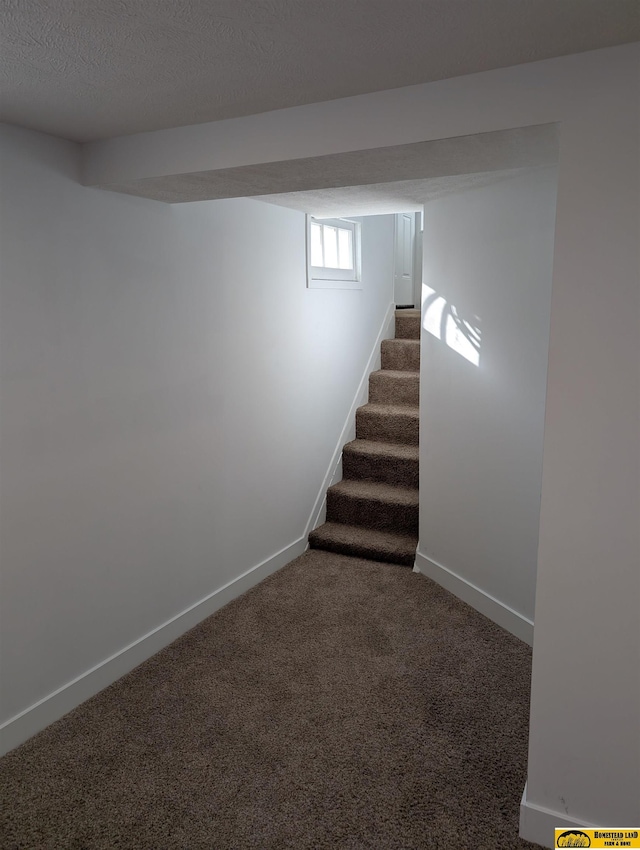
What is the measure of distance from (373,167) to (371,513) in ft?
8.60

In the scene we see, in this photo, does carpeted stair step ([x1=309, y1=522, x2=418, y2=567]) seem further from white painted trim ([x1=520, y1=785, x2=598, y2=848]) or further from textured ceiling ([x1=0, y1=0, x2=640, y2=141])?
textured ceiling ([x1=0, y1=0, x2=640, y2=141])

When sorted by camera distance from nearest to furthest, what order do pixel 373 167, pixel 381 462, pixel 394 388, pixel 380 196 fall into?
1. pixel 373 167
2. pixel 380 196
3. pixel 381 462
4. pixel 394 388

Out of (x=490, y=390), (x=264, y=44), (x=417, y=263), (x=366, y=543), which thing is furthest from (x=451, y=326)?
(x=417, y=263)

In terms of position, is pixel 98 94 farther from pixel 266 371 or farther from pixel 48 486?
pixel 266 371

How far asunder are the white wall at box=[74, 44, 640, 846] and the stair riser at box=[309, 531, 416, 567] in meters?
2.01

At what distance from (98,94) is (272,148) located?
523 millimetres

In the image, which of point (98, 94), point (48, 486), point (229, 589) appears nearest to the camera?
point (98, 94)

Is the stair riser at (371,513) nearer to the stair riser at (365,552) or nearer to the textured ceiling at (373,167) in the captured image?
the stair riser at (365,552)

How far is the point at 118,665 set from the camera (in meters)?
2.83

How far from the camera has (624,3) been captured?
131cm

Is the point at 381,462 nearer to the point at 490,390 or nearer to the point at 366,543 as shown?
the point at 366,543

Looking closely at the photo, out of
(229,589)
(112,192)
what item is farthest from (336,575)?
(112,192)

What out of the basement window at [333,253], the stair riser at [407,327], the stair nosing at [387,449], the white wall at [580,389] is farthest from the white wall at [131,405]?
the stair riser at [407,327]

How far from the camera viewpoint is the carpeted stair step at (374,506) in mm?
4168
